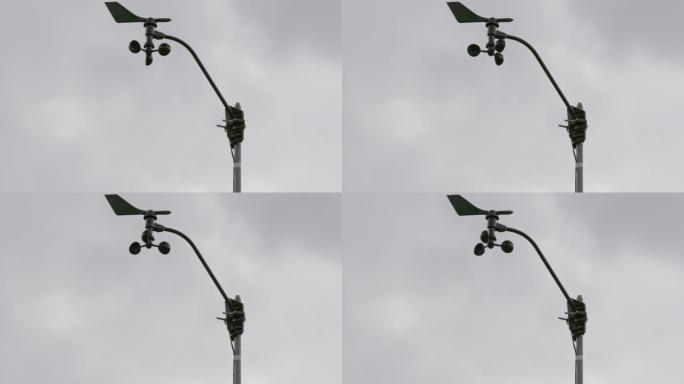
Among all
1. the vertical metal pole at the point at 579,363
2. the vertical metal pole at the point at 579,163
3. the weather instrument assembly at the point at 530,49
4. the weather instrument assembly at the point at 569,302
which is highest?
the weather instrument assembly at the point at 530,49

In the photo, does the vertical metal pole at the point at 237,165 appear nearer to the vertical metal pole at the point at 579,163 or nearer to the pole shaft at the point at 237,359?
the pole shaft at the point at 237,359

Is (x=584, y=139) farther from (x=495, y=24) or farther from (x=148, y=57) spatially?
(x=148, y=57)

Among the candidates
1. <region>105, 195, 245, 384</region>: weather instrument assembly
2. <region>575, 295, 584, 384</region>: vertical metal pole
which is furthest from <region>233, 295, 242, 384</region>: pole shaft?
<region>575, 295, 584, 384</region>: vertical metal pole

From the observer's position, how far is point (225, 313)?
2536 cm

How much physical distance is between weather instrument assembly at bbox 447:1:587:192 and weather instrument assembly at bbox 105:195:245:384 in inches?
252

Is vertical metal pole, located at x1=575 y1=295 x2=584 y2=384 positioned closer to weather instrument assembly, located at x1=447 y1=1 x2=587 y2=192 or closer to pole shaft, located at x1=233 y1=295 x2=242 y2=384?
weather instrument assembly, located at x1=447 y1=1 x2=587 y2=192

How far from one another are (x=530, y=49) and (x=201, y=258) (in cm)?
729

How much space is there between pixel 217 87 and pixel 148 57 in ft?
4.78

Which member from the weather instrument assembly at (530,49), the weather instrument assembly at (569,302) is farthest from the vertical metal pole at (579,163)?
the weather instrument assembly at (569,302)

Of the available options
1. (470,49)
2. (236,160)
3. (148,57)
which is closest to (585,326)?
(470,49)

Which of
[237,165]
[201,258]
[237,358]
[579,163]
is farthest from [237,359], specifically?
[579,163]

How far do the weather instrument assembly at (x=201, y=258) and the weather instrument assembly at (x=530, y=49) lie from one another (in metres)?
6.40

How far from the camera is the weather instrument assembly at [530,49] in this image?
24.8 meters

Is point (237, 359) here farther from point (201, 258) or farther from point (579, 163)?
point (579, 163)
